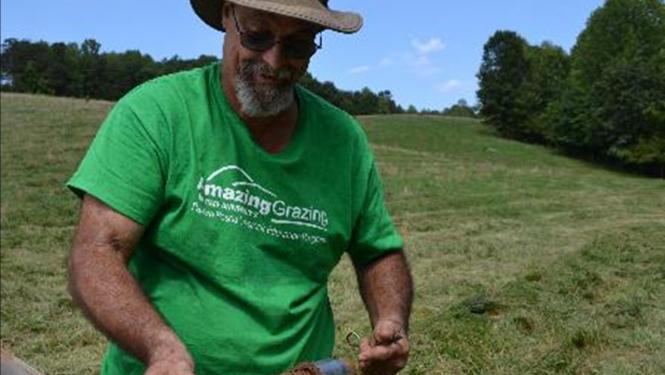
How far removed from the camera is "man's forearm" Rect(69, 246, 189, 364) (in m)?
2.05

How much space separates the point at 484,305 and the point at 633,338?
2.14m

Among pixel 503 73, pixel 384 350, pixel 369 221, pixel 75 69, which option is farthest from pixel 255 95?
pixel 75 69

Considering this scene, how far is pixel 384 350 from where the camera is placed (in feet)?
8.36

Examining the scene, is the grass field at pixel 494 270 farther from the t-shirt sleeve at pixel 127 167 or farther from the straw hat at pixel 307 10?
the t-shirt sleeve at pixel 127 167

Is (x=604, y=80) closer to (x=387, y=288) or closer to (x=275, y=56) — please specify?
(x=387, y=288)

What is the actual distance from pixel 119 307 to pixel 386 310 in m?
0.92

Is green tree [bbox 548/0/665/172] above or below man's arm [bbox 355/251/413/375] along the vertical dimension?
above

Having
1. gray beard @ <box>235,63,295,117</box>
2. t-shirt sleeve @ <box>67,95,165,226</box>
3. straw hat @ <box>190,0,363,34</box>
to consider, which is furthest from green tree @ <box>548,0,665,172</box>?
t-shirt sleeve @ <box>67,95,165,226</box>

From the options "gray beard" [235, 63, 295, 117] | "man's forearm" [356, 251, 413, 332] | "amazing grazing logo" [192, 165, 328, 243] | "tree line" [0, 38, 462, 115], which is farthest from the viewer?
"tree line" [0, 38, 462, 115]

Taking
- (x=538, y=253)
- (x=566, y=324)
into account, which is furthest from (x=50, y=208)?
(x=566, y=324)

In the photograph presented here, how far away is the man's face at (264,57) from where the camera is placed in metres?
2.47

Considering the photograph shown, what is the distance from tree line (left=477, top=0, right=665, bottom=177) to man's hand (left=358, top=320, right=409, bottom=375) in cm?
135

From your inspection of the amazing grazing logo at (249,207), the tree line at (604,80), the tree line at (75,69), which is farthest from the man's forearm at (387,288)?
the tree line at (75,69)

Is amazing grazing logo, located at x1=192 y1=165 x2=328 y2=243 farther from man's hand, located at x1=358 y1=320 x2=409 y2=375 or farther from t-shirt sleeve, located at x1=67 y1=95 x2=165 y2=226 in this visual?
man's hand, located at x1=358 y1=320 x2=409 y2=375
